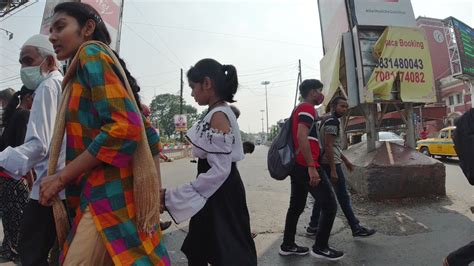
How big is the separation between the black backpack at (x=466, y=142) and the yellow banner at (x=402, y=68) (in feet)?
12.8

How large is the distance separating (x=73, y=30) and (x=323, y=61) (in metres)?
7.24

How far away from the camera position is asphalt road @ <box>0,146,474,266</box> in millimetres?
3512

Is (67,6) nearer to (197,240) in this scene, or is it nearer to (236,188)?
(236,188)

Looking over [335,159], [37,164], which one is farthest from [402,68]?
[37,164]

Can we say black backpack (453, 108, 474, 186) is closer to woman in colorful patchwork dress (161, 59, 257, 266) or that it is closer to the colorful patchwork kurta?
woman in colorful patchwork dress (161, 59, 257, 266)

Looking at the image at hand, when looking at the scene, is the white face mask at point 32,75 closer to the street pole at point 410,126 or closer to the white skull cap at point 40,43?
the white skull cap at point 40,43

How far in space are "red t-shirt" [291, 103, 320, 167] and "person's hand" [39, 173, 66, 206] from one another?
93.4 inches

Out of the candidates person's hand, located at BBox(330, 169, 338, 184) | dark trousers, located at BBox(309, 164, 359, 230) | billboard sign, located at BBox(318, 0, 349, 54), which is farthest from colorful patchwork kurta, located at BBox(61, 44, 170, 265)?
billboard sign, located at BBox(318, 0, 349, 54)

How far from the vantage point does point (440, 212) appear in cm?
510

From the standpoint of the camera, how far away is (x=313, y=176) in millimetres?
3270

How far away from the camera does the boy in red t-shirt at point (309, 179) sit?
3334 mm

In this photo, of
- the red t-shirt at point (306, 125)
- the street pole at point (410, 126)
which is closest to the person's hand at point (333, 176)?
the red t-shirt at point (306, 125)

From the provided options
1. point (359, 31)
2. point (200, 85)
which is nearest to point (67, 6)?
point (200, 85)

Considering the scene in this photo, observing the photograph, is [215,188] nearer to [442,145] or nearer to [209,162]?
[209,162]
